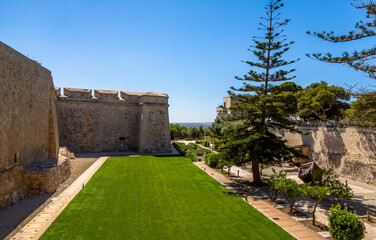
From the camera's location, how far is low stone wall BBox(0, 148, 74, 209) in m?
8.57

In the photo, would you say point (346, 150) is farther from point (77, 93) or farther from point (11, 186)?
point (77, 93)

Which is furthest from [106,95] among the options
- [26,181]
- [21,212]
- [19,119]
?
[21,212]

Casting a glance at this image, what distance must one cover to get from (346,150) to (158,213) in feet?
47.6

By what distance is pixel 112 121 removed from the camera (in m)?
23.3

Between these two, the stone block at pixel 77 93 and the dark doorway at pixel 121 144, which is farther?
the dark doorway at pixel 121 144

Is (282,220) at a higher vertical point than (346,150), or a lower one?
lower

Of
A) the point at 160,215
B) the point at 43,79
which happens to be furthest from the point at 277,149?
the point at 43,79

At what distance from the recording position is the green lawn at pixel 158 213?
7039 mm

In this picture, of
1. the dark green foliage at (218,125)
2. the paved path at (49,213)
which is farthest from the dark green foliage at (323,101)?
the paved path at (49,213)

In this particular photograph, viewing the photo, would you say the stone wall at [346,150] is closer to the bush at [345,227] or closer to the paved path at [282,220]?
the paved path at [282,220]

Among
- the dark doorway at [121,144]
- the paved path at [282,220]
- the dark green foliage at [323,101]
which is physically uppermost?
the dark green foliage at [323,101]

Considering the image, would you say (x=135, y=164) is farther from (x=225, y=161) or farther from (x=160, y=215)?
(x=160, y=215)

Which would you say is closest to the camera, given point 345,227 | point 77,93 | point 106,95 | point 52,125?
point 345,227

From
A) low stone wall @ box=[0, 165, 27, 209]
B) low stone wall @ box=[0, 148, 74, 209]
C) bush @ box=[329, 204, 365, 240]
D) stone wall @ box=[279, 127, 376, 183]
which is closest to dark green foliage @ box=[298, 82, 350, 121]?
stone wall @ box=[279, 127, 376, 183]
